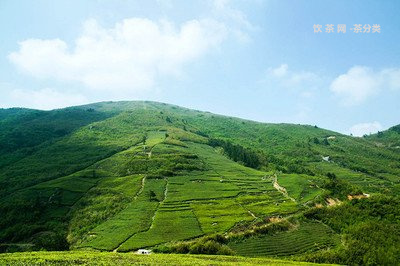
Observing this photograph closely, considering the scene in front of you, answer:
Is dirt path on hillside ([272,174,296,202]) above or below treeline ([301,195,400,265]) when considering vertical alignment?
above

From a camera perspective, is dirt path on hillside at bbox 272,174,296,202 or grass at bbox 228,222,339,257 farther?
dirt path on hillside at bbox 272,174,296,202

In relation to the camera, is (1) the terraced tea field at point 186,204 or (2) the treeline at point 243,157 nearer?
(1) the terraced tea field at point 186,204

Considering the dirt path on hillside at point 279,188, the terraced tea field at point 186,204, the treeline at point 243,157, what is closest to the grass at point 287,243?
the terraced tea field at point 186,204

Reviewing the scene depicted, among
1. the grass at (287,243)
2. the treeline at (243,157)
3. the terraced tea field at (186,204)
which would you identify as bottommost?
the grass at (287,243)

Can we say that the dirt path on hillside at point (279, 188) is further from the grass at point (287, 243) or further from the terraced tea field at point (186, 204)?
the grass at point (287, 243)

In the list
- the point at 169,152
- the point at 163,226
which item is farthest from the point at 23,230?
the point at 169,152

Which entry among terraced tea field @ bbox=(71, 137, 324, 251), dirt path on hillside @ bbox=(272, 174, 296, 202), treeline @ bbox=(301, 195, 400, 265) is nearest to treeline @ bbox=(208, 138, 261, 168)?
terraced tea field @ bbox=(71, 137, 324, 251)

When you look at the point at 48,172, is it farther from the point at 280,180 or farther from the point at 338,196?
the point at 338,196

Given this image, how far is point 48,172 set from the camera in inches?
5012

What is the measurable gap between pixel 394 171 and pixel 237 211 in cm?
15581

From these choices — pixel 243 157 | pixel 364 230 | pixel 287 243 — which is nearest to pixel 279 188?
pixel 364 230

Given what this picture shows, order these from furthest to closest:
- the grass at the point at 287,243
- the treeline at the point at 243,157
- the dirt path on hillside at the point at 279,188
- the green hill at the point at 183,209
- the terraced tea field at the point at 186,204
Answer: the treeline at the point at 243,157
the dirt path on hillside at the point at 279,188
the terraced tea field at the point at 186,204
the green hill at the point at 183,209
the grass at the point at 287,243

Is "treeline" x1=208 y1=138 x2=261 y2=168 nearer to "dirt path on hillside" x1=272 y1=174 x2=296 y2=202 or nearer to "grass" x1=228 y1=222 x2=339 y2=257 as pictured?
"dirt path on hillside" x1=272 y1=174 x2=296 y2=202

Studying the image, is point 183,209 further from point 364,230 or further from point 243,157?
point 243,157
